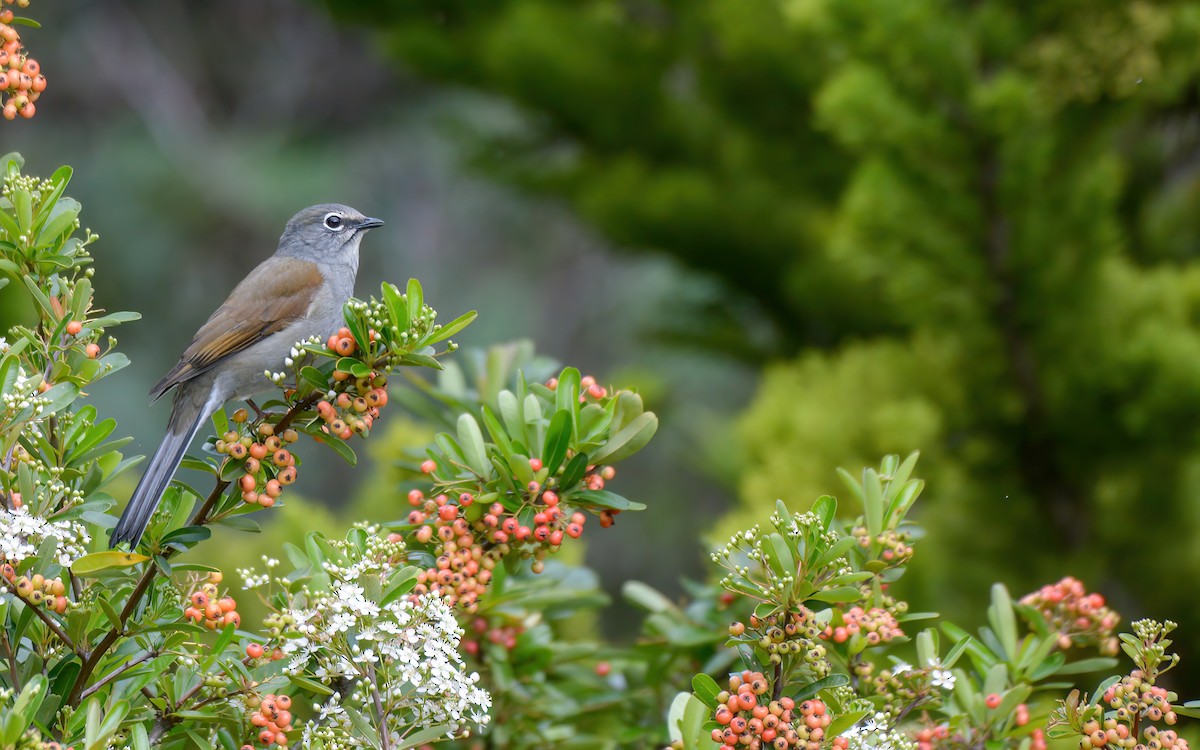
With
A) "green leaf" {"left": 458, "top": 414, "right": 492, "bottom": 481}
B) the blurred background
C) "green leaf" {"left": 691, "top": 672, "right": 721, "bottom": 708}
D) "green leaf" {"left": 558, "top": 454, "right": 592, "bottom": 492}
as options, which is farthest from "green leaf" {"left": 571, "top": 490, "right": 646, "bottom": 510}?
the blurred background

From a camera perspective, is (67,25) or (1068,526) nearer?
(1068,526)

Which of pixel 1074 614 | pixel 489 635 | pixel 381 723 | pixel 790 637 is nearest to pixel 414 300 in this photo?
pixel 381 723

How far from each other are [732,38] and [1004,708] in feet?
12.2

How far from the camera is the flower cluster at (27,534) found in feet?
4.66

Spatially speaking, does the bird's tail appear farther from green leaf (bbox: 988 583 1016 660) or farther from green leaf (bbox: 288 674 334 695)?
green leaf (bbox: 988 583 1016 660)

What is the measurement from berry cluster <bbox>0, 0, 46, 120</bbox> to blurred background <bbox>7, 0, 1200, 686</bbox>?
4.76ft

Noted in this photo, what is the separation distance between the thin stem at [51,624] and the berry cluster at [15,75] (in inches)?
25.0

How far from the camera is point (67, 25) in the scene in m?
10.8

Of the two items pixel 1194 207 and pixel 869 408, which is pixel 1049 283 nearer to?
pixel 869 408

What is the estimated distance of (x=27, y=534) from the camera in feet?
4.87

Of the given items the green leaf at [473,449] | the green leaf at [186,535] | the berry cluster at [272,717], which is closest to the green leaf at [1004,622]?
the green leaf at [473,449]

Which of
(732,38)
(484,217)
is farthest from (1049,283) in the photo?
(484,217)

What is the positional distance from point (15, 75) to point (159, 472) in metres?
0.75

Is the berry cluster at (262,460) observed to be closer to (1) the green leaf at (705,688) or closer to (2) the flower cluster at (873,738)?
(1) the green leaf at (705,688)
